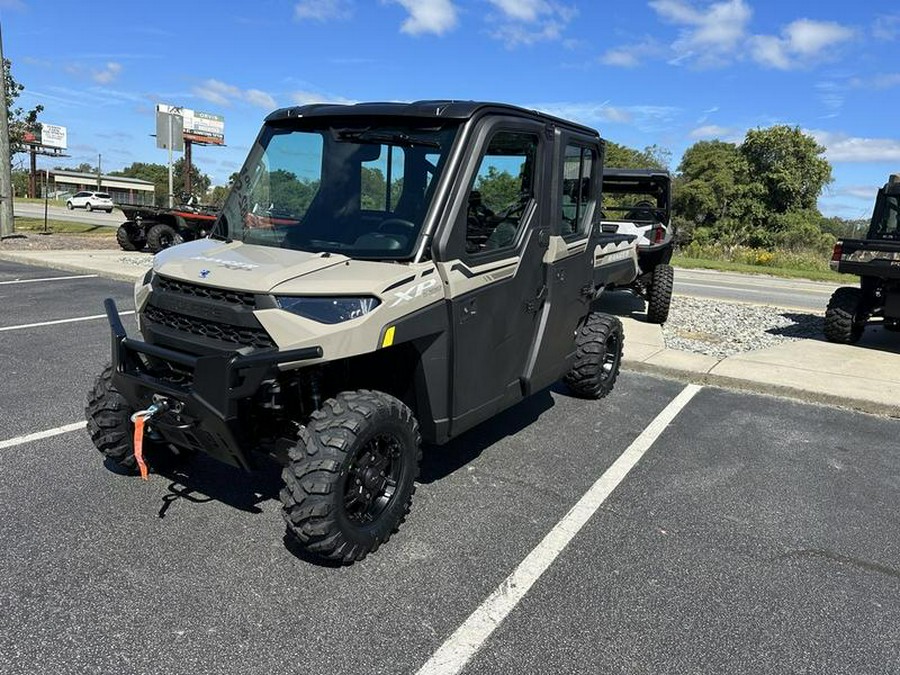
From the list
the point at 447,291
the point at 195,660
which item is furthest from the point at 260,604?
the point at 447,291

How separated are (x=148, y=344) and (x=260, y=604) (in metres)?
1.34

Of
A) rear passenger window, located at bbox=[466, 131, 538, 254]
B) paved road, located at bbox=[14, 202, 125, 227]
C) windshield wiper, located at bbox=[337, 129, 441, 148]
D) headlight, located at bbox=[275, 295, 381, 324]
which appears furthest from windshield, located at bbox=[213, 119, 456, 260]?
paved road, located at bbox=[14, 202, 125, 227]

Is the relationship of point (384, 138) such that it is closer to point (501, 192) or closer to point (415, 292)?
point (501, 192)

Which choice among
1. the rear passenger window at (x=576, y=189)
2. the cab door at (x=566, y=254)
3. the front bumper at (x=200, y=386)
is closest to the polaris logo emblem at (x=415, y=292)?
the front bumper at (x=200, y=386)

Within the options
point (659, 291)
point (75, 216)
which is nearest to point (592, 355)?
point (659, 291)

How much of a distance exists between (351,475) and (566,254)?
236cm

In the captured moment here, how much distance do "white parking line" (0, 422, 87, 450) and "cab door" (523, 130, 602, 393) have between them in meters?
3.27

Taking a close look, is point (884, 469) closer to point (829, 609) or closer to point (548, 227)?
point (829, 609)

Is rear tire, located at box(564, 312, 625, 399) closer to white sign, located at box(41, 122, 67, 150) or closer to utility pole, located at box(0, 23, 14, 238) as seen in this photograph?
utility pole, located at box(0, 23, 14, 238)

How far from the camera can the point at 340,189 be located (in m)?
3.88

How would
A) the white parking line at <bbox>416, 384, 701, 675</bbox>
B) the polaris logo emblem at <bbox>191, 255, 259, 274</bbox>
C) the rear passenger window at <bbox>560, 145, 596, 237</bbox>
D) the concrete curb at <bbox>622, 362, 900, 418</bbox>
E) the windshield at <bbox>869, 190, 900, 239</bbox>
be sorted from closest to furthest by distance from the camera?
the white parking line at <bbox>416, 384, 701, 675</bbox> → the polaris logo emblem at <bbox>191, 255, 259, 274</bbox> → the rear passenger window at <bbox>560, 145, 596, 237</bbox> → the concrete curb at <bbox>622, 362, 900, 418</bbox> → the windshield at <bbox>869, 190, 900, 239</bbox>

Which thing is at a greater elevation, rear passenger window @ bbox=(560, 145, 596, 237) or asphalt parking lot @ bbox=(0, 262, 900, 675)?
rear passenger window @ bbox=(560, 145, 596, 237)

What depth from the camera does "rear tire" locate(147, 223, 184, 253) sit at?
16.4 meters

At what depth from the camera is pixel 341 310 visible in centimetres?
310
